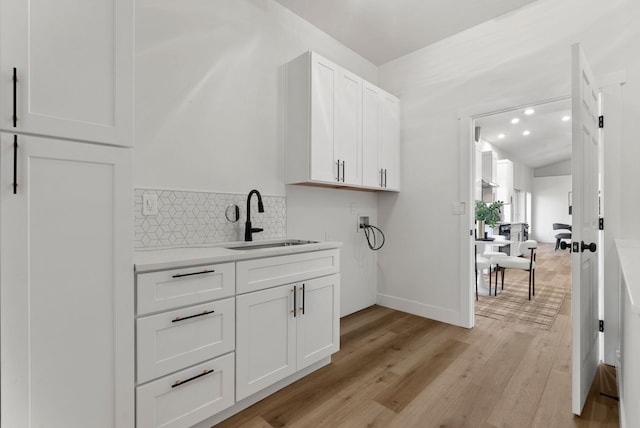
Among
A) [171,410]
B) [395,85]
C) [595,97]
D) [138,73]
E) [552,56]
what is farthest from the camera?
[395,85]

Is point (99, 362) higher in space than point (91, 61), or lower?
lower

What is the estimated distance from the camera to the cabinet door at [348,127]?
2.67 m

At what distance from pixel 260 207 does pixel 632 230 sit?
8.29 feet

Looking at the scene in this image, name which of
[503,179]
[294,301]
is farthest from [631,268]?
[503,179]

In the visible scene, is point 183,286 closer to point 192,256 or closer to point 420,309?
point 192,256

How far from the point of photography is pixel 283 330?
6.14 ft

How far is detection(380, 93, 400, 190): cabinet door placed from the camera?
316cm

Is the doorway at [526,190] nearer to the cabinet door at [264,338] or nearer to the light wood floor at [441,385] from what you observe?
the light wood floor at [441,385]

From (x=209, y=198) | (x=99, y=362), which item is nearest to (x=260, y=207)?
(x=209, y=198)

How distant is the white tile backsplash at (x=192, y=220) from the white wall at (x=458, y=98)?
1665mm

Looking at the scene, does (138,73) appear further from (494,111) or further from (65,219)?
(494,111)

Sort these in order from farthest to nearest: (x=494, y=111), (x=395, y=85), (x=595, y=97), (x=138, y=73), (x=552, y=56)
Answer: (x=395, y=85)
(x=494, y=111)
(x=552, y=56)
(x=595, y=97)
(x=138, y=73)

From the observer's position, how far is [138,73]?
183 cm

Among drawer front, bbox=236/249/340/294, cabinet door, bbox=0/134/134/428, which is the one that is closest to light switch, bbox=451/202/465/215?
drawer front, bbox=236/249/340/294
